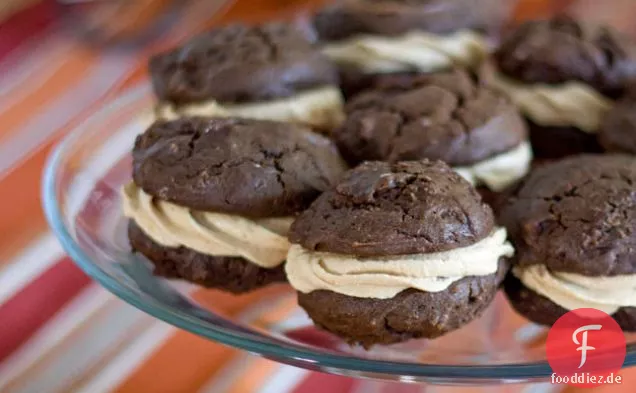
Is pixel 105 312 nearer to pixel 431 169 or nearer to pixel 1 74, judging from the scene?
pixel 431 169

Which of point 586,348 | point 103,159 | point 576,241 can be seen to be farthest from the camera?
point 103,159

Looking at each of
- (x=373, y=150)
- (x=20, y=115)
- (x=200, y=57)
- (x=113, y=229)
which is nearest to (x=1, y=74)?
(x=20, y=115)

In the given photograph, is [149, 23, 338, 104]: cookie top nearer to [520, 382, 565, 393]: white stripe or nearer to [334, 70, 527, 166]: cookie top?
[334, 70, 527, 166]: cookie top

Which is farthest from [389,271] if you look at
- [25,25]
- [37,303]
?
[25,25]

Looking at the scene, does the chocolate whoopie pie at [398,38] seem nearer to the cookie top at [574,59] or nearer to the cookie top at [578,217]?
Result: the cookie top at [574,59]

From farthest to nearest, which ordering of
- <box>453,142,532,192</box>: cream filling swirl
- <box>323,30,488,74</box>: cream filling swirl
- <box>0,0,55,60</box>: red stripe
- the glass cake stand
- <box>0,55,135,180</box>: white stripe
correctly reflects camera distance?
<box>0,0,55,60</box>: red stripe < <box>0,55,135,180</box>: white stripe < <box>323,30,488,74</box>: cream filling swirl < <box>453,142,532,192</box>: cream filling swirl < the glass cake stand

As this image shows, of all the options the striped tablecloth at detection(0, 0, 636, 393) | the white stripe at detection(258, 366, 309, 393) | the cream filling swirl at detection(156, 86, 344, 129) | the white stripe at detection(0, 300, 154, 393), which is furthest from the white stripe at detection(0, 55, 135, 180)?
the white stripe at detection(258, 366, 309, 393)

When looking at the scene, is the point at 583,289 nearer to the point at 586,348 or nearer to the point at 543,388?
the point at 586,348
